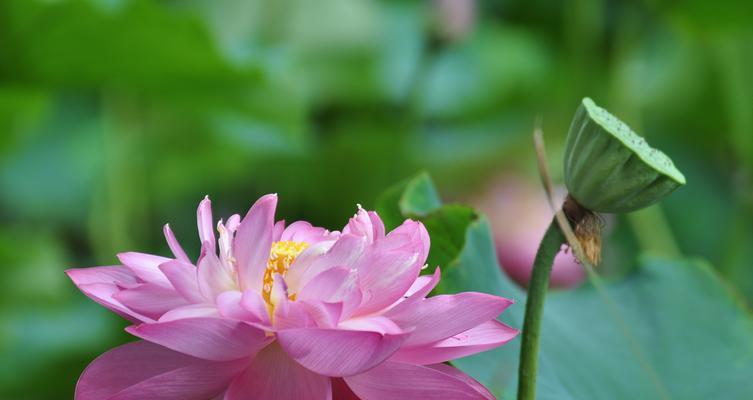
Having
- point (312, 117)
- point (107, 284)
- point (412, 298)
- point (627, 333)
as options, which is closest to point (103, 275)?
point (107, 284)

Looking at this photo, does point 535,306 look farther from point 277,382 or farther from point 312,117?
point 312,117

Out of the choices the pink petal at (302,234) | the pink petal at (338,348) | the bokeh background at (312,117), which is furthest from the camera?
the bokeh background at (312,117)

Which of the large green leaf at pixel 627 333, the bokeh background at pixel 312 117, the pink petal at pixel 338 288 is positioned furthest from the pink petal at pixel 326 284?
the bokeh background at pixel 312 117

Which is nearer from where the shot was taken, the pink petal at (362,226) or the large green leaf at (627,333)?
the pink petal at (362,226)

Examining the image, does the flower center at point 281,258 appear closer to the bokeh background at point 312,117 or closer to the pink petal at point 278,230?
the pink petal at point 278,230

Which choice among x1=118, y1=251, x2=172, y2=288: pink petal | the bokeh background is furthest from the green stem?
the bokeh background

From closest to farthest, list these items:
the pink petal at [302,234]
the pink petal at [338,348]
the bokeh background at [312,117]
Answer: the pink petal at [338,348] → the pink petal at [302,234] → the bokeh background at [312,117]

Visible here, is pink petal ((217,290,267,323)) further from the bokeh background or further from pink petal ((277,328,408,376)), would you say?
the bokeh background
